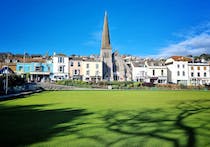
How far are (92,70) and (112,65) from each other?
32.7 feet

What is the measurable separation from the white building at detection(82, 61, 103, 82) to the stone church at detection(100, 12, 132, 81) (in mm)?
4081

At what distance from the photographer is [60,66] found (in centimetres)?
6494

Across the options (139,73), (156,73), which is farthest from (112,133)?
(156,73)

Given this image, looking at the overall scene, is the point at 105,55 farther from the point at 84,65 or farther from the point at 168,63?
the point at 168,63

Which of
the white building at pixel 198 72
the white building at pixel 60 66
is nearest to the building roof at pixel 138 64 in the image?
the white building at pixel 198 72

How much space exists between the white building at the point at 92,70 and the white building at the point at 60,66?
18.3ft

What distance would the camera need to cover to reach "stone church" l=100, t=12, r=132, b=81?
7562 cm

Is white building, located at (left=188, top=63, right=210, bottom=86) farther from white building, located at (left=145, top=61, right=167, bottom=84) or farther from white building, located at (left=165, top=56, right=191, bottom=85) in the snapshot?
white building, located at (left=145, top=61, right=167, bottom=84)

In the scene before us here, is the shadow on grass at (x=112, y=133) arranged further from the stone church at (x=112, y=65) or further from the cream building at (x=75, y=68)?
the stone church at (x=112, y=65)

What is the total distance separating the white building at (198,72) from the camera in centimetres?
7388

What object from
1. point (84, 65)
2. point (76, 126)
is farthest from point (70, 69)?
point (76, 126)

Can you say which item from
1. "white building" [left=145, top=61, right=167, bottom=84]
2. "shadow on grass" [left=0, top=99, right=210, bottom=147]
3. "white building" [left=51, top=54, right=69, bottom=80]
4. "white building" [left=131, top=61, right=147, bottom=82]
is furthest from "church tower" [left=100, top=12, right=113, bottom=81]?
"shadow on grass" [left=0, top=99, right=210, bottom=147]

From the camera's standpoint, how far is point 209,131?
6660 mm

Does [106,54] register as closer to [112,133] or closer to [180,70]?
[180,70]
